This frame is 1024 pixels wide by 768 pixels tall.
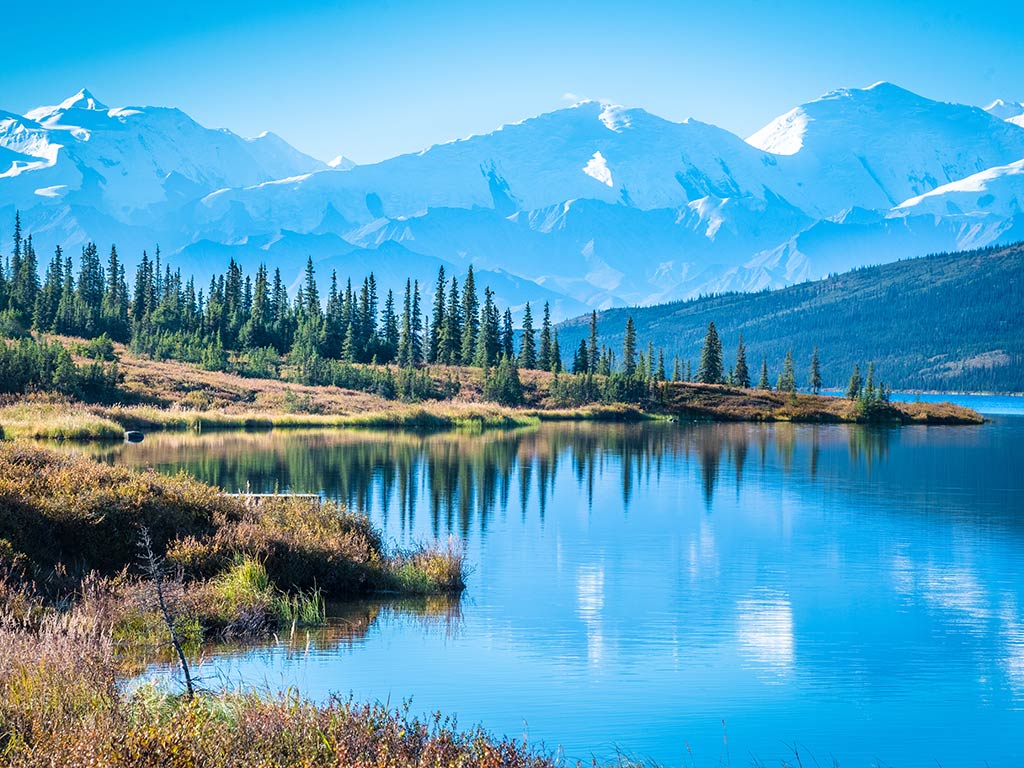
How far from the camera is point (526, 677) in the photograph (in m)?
16.8

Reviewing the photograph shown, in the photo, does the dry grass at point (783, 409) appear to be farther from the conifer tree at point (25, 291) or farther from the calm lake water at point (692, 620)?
the conifer tree at point (25, 291)

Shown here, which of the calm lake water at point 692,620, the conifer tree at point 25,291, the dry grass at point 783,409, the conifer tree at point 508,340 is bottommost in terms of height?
the calm lake water at point 692,620

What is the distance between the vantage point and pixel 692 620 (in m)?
21.5

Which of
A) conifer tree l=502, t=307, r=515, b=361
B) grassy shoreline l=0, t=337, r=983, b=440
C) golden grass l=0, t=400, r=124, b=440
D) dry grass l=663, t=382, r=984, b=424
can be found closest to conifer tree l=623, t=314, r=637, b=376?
grassy shoreline l=0, t=337, r=983, b=440

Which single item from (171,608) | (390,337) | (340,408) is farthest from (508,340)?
(171,608)

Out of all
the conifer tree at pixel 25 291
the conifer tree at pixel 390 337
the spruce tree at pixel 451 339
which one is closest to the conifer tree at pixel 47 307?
the conifer tree at pixel 25 291

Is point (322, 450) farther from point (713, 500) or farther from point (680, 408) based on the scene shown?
point (680, 408)

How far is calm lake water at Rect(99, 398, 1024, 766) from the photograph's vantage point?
49.3 feet

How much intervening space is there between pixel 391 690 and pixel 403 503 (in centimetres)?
2291

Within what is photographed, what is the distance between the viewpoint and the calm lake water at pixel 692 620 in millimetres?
15016

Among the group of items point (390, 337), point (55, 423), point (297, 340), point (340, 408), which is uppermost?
point (390, 337)

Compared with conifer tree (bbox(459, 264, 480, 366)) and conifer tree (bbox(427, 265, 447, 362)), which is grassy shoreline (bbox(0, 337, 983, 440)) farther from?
conifer tree (bbox(427, 265, 447, 362))

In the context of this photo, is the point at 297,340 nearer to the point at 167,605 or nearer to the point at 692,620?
the point at 692,620

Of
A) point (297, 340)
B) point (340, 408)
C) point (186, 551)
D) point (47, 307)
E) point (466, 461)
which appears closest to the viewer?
point (186, 551)
